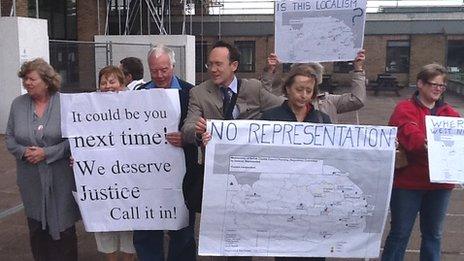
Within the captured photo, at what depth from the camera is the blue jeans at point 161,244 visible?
13.8 ft

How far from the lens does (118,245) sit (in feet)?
14.1

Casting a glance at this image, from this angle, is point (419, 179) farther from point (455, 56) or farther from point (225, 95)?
point (455, 56)

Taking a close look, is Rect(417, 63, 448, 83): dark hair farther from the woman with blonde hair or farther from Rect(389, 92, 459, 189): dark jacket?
the woman with blonde hair

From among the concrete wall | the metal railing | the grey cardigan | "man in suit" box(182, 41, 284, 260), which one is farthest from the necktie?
the metal railing

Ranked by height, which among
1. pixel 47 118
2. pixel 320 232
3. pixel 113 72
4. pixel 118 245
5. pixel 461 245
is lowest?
pixel 461 245

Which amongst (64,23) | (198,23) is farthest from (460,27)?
(64,23)

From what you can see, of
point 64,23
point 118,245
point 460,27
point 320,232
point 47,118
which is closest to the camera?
point 320,232

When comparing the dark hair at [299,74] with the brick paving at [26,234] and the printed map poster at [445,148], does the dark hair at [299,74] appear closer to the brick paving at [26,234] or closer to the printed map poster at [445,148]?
the printed map poster at [445,148]

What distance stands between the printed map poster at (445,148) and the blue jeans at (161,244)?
1762mm

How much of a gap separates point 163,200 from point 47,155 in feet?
2.87

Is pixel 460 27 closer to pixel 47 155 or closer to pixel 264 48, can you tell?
pixel 264 48

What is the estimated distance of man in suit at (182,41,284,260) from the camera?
3.80m

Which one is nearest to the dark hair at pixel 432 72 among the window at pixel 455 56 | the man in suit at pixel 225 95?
the man in suit at pixel 225 95

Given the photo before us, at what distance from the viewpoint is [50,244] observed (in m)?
4.23
